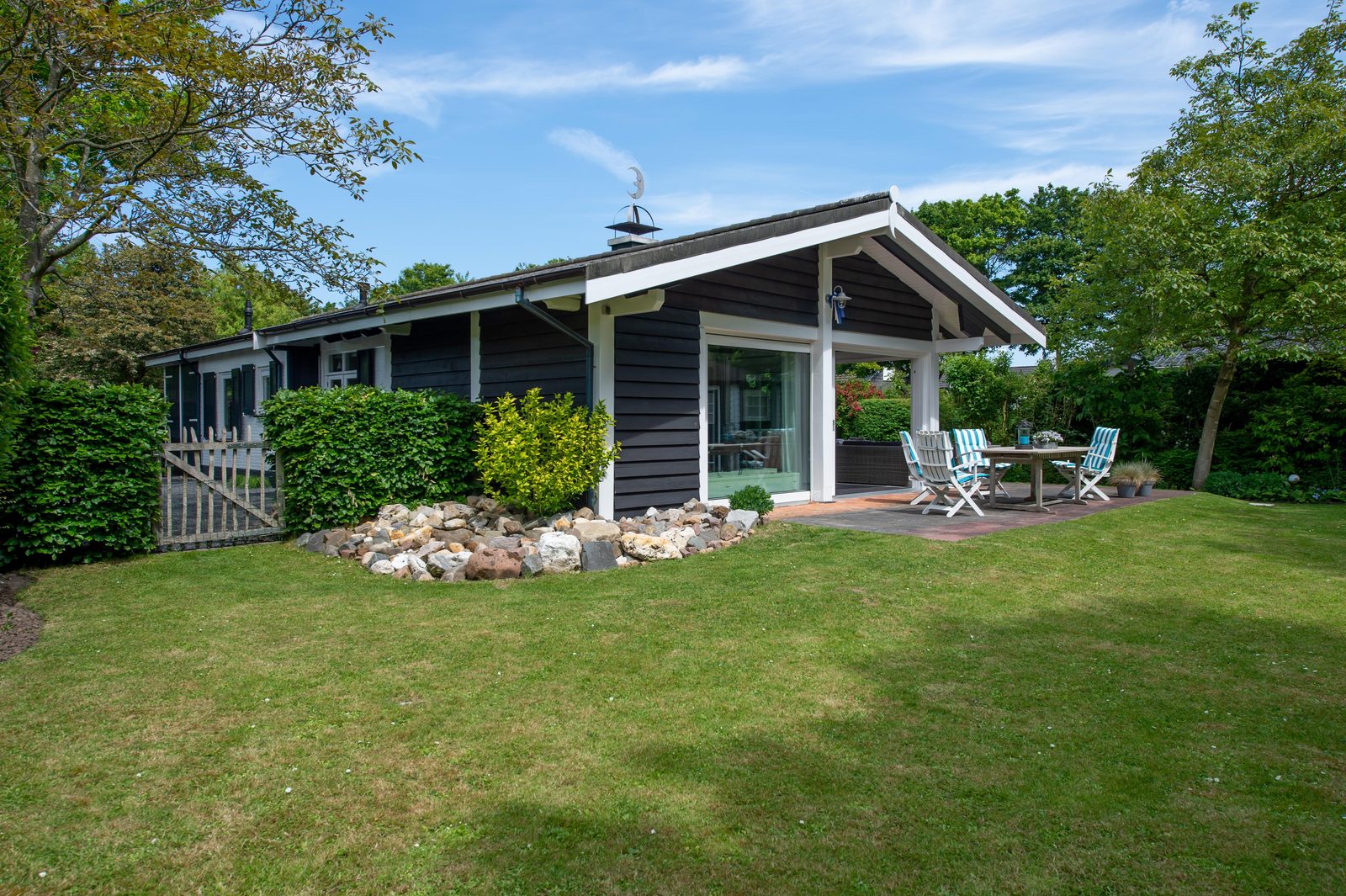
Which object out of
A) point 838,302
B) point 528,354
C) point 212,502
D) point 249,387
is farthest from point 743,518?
point 249,387

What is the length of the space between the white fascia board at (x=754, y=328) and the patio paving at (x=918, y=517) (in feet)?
7.02

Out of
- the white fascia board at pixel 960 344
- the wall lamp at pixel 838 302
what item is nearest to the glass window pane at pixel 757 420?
the wall lamp at pixel 838 302

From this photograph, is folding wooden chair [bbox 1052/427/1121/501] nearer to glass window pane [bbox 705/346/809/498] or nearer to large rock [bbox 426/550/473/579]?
glass window pane [bbox 705/346/809/498]

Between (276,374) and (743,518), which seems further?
(276,374)

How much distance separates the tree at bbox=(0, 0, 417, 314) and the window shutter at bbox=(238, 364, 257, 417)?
5032mm

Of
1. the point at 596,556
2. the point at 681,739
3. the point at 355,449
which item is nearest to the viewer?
the point at 681,739

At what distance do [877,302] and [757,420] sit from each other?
114 inches

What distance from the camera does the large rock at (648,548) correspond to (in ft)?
23.9

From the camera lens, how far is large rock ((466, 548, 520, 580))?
6.58 meters

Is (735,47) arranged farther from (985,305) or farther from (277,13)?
(277,13)

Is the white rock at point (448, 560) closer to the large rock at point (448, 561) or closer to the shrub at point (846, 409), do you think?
the large rock at point (448, 561)

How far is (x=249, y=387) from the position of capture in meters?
15.2

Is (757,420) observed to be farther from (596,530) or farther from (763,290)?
(596,530)

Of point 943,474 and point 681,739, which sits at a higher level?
point 943,474
